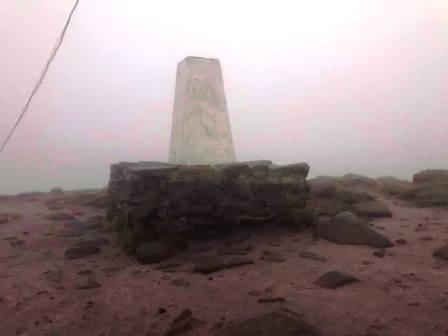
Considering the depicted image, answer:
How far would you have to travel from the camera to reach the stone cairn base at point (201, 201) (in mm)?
6082

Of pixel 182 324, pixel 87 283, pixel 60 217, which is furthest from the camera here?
pixel 60 217

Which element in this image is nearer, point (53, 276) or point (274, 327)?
point (274, 327)

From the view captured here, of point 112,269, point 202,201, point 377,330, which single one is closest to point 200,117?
point 202,201

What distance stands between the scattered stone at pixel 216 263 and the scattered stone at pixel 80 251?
1.84 m

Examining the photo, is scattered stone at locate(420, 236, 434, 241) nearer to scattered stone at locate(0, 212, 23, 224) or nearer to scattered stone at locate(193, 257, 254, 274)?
scattered stone at locate(193, 257, 254, 274)

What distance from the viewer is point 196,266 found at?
4914 mm

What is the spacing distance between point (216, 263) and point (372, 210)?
366cm

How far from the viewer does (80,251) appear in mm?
5863

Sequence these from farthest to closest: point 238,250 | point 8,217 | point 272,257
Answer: point 8,217
point 238,250
point 272,257

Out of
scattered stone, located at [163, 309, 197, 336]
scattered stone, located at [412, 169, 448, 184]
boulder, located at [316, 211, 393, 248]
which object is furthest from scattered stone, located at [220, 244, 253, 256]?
scattered stone, located at [412, 169, 448, 184]

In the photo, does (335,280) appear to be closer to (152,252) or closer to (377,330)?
(377,330)

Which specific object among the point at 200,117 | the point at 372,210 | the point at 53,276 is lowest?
the point at 53,276

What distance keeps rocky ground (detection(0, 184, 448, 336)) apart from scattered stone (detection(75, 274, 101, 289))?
0.05 ft

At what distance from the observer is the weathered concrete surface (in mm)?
6090
